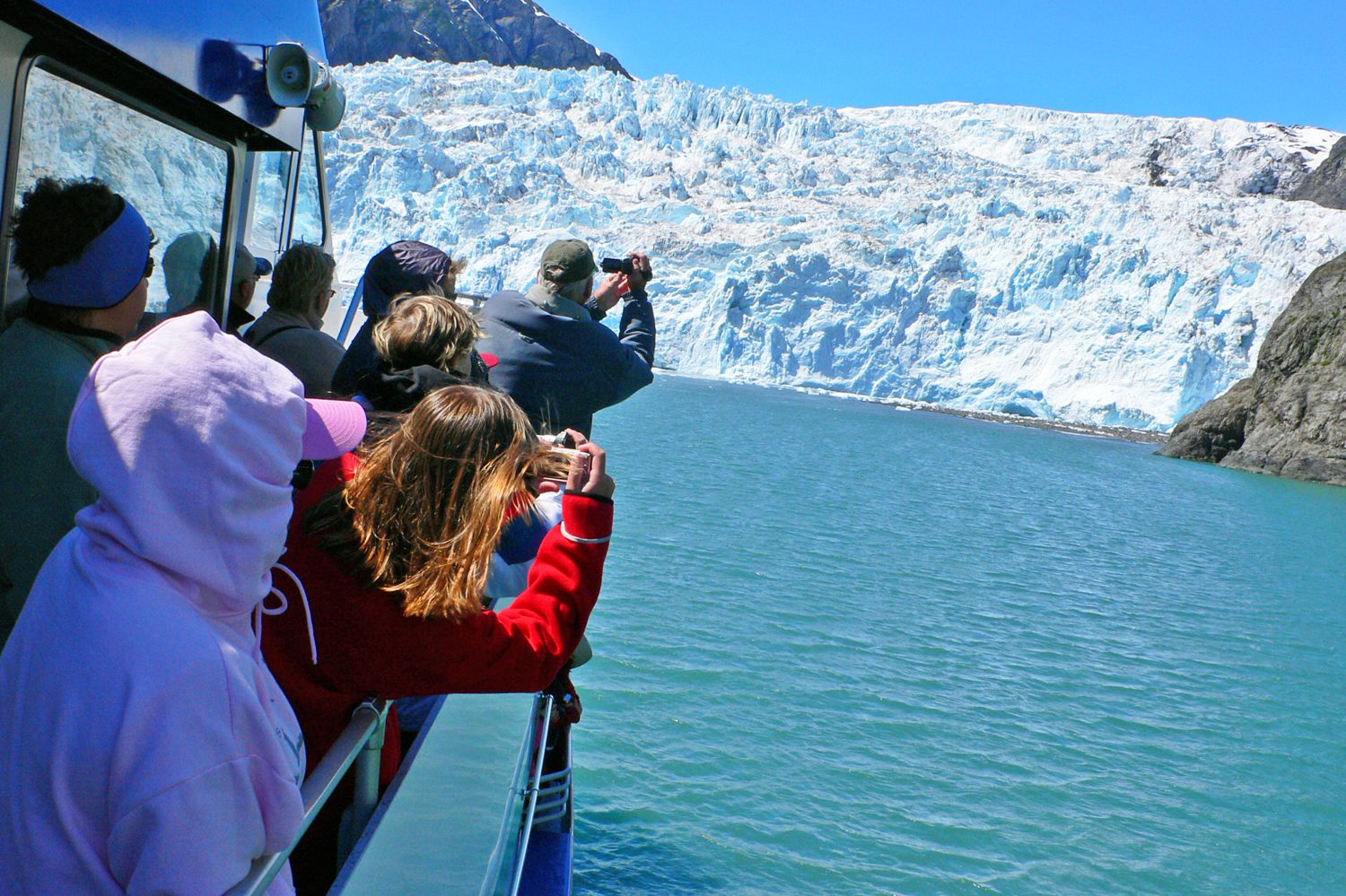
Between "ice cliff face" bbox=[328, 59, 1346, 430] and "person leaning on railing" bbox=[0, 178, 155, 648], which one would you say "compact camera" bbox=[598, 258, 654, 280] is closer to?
"person leaning on railing" bbox=[0, 178, 155, 648]

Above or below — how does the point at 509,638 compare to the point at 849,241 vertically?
below

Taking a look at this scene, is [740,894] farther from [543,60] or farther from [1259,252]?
[543,60]

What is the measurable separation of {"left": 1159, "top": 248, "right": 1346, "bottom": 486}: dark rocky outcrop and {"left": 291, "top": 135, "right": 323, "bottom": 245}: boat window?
28.7m

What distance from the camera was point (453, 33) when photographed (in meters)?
84.6

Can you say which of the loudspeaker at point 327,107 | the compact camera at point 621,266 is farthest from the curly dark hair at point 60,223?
the loudspeaker at point 327,107

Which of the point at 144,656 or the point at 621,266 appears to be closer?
the point at 144,656

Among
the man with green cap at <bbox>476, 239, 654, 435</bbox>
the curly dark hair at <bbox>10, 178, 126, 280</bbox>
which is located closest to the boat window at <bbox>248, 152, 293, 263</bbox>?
the man with green cap at <bbox>476, 239, 654, 435</bbox>

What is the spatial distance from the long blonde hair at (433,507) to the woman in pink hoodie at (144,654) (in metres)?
0.38

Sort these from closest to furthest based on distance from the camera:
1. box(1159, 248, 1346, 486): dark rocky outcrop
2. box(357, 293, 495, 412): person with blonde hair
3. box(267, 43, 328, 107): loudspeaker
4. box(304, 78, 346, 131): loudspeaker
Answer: box(357, 293, 495, 412): person with blonde hair < box(267, 43, 328, 107): loudspeaker < box(304, 78, 346, 131): loudspeaker < box(1159, 248, 1346, 486): dark rocky outcrop

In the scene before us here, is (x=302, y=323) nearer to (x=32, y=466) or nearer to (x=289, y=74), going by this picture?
(x=289, y=74)

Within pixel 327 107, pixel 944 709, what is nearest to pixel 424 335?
pixel 327 107

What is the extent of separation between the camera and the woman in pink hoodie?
2.83 ft

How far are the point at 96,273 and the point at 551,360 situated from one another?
3.65 ft

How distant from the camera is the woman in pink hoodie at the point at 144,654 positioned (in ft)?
2.83
